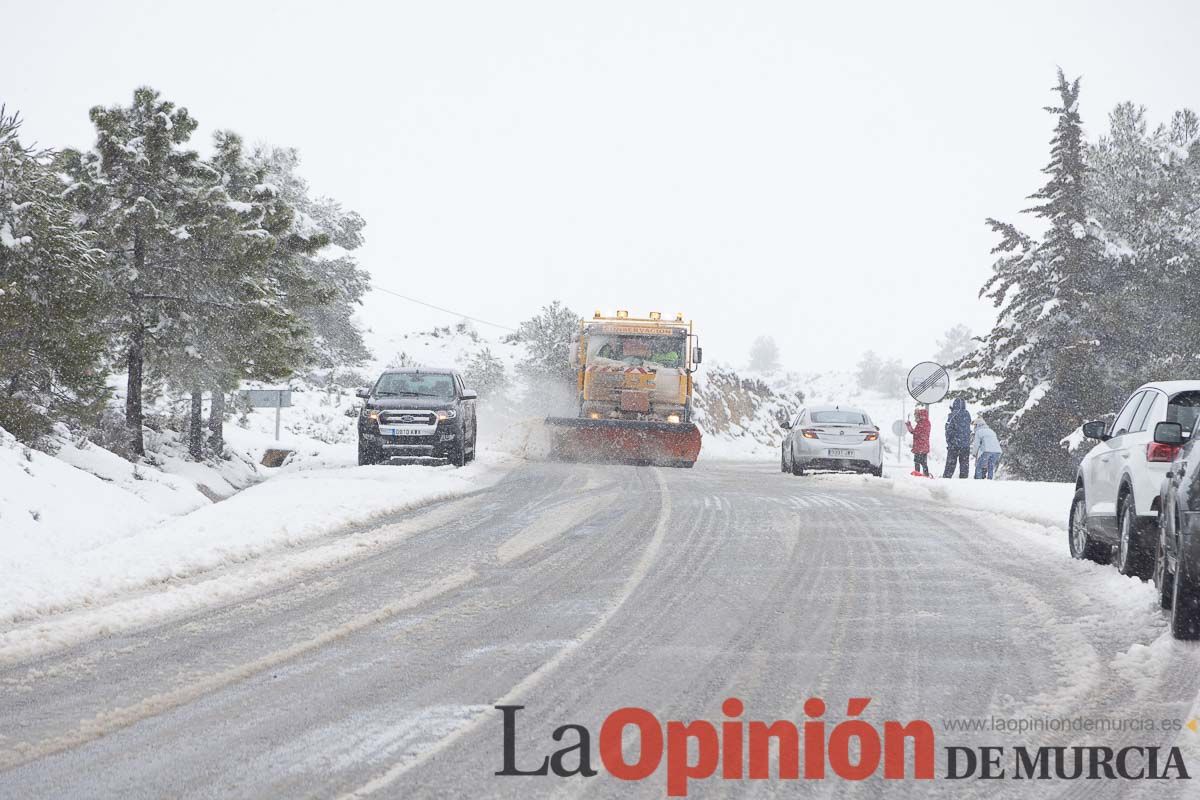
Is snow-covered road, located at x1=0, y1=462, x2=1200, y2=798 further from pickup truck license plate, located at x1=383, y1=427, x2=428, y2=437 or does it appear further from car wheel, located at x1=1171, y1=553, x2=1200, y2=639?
pickup truck license plate, located at x1=383, y1=427, x2=428, y2=437

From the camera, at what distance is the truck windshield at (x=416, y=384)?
849 inches

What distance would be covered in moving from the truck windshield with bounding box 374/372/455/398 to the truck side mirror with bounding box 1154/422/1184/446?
51.1ft

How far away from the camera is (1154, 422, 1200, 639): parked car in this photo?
5992mm

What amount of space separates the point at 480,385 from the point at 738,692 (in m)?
56.2

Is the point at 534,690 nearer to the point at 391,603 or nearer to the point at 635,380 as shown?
the point at 391,603

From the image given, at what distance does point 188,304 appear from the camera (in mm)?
19609

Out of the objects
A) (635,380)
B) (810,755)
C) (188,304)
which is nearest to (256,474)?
(188,304)

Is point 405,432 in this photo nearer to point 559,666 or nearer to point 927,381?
point 927,381

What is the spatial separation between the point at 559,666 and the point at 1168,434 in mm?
4547

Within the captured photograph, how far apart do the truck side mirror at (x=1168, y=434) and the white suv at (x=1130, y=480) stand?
0.30 m

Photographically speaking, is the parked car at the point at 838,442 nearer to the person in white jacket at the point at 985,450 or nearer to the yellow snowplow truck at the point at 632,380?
the person in white jacket at the point at 985,450

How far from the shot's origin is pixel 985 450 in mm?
23828

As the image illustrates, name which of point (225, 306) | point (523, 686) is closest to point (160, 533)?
point (523, 686)

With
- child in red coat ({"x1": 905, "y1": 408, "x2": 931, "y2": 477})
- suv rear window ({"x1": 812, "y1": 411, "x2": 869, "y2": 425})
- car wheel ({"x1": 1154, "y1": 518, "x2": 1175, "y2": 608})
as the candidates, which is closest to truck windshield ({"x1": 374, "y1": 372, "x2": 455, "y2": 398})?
suv rear window ({"x1": 812, "y1": 411, "x2": 869, "y2": 425})
